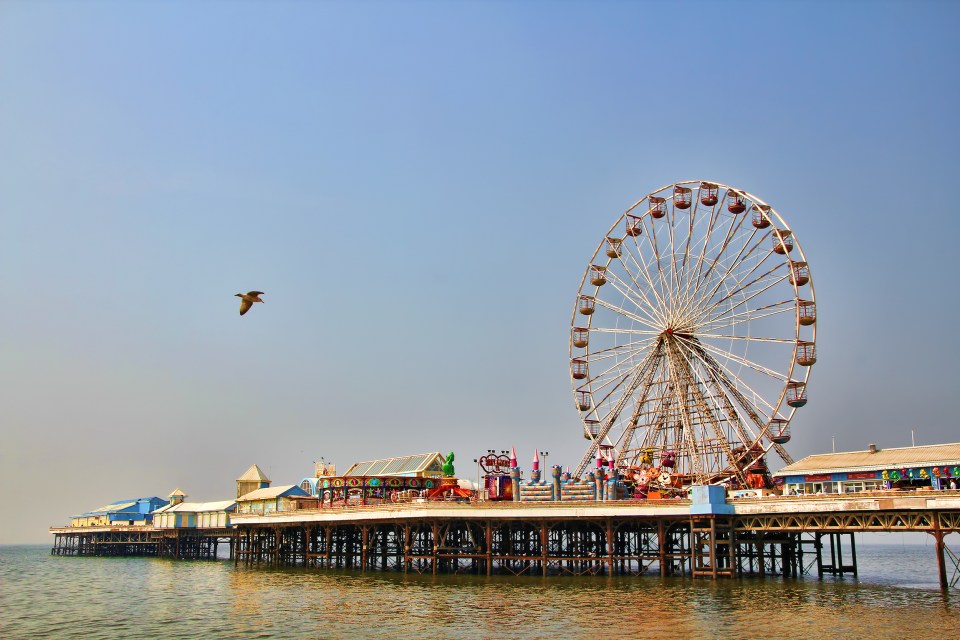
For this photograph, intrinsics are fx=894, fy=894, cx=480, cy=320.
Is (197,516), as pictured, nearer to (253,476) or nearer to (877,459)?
(253,476)

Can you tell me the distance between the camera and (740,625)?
38.0 metres

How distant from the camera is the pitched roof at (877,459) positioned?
5578 centimetres

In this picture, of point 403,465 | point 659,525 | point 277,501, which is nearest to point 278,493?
point 277,501

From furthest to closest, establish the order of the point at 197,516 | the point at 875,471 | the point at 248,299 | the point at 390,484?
1. the point at 197,516
2. the point at 390,484
3. the point at 875,471
4. the point at 248,299

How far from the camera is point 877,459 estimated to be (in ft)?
196

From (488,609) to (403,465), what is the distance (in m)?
37.4

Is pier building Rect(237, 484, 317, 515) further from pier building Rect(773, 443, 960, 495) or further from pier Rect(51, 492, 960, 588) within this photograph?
pier building Rect(773, 443, 960, 495)

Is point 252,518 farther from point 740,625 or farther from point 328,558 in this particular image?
point 740,625

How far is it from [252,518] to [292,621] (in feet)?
143

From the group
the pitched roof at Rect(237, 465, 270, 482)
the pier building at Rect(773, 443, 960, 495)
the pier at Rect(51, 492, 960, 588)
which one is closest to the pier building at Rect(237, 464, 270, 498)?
the pitched roof at Rect(237, 465, 270, 482)

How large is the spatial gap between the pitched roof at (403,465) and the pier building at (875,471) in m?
28.9

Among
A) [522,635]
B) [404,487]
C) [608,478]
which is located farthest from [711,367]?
[522,635]

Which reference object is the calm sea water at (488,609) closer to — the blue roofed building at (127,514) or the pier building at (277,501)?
the pier building at (277,501)

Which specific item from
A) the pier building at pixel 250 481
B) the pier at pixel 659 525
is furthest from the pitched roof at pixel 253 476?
the pier at pixel 659 525
